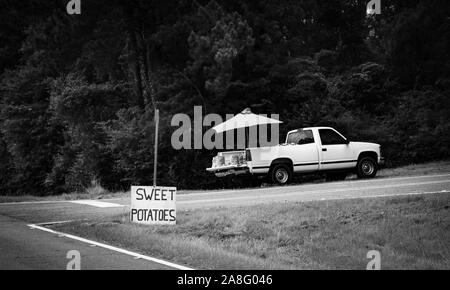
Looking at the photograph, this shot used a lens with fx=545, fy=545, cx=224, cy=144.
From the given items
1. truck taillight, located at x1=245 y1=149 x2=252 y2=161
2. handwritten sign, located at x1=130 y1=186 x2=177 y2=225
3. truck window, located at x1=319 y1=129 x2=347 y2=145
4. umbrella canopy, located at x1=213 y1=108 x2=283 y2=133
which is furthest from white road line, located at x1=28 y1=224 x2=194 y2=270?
umbrella canopy, located at x1=213 y1=108 x2=283 y2=133

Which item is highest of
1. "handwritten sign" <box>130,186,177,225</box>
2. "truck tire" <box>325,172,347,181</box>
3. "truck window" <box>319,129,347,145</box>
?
"truck window" <box>319,129,347,145</box>

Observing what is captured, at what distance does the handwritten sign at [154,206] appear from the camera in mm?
12055

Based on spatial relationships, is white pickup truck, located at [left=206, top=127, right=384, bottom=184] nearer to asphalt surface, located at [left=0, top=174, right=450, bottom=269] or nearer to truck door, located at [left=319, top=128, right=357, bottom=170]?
truck door, located at [left=319, top=128, right=357, bottom=170]

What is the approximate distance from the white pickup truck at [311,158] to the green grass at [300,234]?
256 inches

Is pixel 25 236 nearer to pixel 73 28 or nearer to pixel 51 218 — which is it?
pixel 51 218

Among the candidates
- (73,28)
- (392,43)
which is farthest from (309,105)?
(73,28)

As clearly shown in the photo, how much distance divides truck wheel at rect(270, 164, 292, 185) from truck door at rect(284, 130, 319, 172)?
0.32 m

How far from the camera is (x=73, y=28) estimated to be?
1308 inches

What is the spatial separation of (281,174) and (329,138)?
7.21 ft

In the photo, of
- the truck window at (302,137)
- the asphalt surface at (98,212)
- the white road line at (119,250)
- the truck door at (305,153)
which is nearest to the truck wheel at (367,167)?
the truck door at (305,153)

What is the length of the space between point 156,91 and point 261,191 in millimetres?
13193

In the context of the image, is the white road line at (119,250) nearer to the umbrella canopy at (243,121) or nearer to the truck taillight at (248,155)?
the truck taillight at (248,155)

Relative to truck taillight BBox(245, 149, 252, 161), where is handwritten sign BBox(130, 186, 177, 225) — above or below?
below

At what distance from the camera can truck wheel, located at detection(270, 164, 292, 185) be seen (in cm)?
1995
